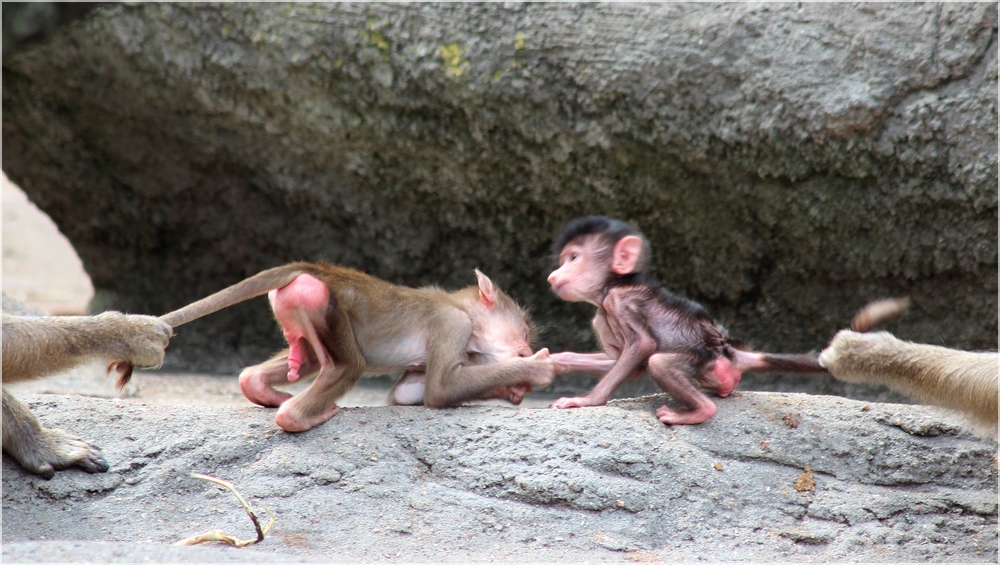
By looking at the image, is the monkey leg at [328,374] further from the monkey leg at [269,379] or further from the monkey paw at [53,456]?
the monkey paw at [53,456]

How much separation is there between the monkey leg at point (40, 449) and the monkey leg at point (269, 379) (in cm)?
68

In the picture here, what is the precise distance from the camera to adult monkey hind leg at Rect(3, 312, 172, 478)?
136 inches

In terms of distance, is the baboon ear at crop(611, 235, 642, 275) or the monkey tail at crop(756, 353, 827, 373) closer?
the monkey tail at crop(756, 353, 827, 373)

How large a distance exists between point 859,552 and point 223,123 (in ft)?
14.8

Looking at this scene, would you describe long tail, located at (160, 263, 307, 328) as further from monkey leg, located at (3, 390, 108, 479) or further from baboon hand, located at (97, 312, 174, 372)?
monkey leg, located at (3, 390, 108, 479)

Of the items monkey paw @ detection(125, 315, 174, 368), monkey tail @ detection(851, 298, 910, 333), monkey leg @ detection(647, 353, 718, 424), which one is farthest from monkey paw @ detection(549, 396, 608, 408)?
monkey paw @ detection(125, 315, 174, 368)

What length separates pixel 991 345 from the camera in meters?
5.21

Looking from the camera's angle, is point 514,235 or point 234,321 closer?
point 514,235

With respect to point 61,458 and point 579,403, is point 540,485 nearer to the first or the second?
point 579,403

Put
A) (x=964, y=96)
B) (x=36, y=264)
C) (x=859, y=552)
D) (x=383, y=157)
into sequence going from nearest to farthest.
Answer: (x=859, y=552), (x=964, y=96), (x=383, y=157), (x=36, y=264)

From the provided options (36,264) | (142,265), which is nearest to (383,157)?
(142,265)

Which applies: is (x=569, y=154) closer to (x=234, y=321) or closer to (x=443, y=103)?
(x=443, y=103)

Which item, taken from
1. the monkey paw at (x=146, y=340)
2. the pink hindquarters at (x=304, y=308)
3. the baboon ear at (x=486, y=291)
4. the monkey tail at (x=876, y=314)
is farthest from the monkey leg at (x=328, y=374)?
the monkey tail at (x=876, y=314)

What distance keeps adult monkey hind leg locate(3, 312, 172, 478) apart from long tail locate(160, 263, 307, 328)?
83 mm
